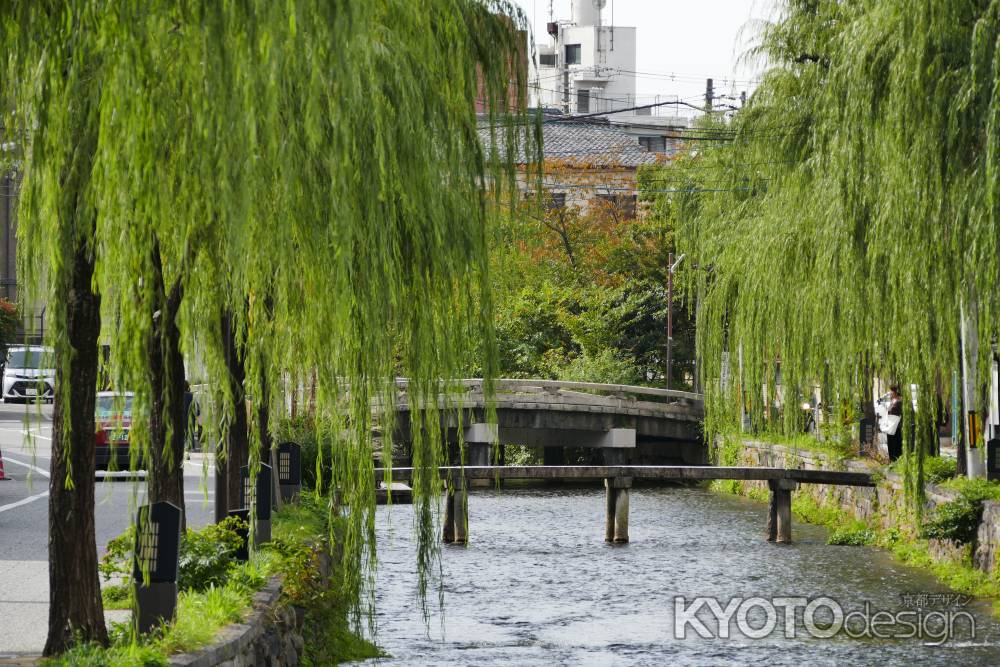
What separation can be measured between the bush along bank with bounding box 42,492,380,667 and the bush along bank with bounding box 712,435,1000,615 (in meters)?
7.72

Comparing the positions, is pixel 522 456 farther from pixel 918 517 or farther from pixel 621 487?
pixel 918 517

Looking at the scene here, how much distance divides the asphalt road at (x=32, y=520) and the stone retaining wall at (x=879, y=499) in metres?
9.16

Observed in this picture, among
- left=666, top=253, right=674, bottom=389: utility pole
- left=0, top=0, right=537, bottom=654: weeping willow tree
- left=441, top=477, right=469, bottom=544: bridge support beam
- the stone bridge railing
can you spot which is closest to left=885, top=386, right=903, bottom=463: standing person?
left=441, top=477, right=469, bottom=544: bridge support beam

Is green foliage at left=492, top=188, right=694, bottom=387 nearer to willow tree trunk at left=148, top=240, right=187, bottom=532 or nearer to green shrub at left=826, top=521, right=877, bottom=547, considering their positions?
green shrub at left=826, top=521, right=877, bottom=547

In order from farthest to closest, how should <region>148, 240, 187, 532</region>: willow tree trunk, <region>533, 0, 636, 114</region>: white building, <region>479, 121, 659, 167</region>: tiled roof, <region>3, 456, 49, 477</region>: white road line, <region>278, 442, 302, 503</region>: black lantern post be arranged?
<region>533, 0, 636, 114</region>: white building, <region>479, 121, 659, 167</region>: tiled roof, <region>3, 456, 49, 477</region>: white road line, <region>278, 442, 302, 503</region>: black lantern post, <region>148, 240, 187, 532</region>: willow tree trunk

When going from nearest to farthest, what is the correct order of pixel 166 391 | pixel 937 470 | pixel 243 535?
pixel 166 391
pixel 243 535
pixel 937 470

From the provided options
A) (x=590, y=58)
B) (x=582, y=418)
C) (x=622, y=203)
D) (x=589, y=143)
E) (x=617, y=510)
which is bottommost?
(x=617, y=510)

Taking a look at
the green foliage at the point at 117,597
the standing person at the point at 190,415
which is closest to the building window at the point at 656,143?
the standing person at the point at 190,415

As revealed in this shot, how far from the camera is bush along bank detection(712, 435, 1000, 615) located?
54.6 feet

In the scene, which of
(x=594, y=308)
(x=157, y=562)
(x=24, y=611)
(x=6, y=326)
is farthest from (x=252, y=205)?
(x=6, y=326)

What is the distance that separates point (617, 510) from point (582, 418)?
12.9m

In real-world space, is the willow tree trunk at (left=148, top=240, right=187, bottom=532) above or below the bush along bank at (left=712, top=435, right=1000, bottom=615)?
above

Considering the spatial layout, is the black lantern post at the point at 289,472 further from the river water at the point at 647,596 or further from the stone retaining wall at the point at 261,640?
the stone retaining wall at the point at 261,640

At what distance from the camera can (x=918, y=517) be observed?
59.9 ft
